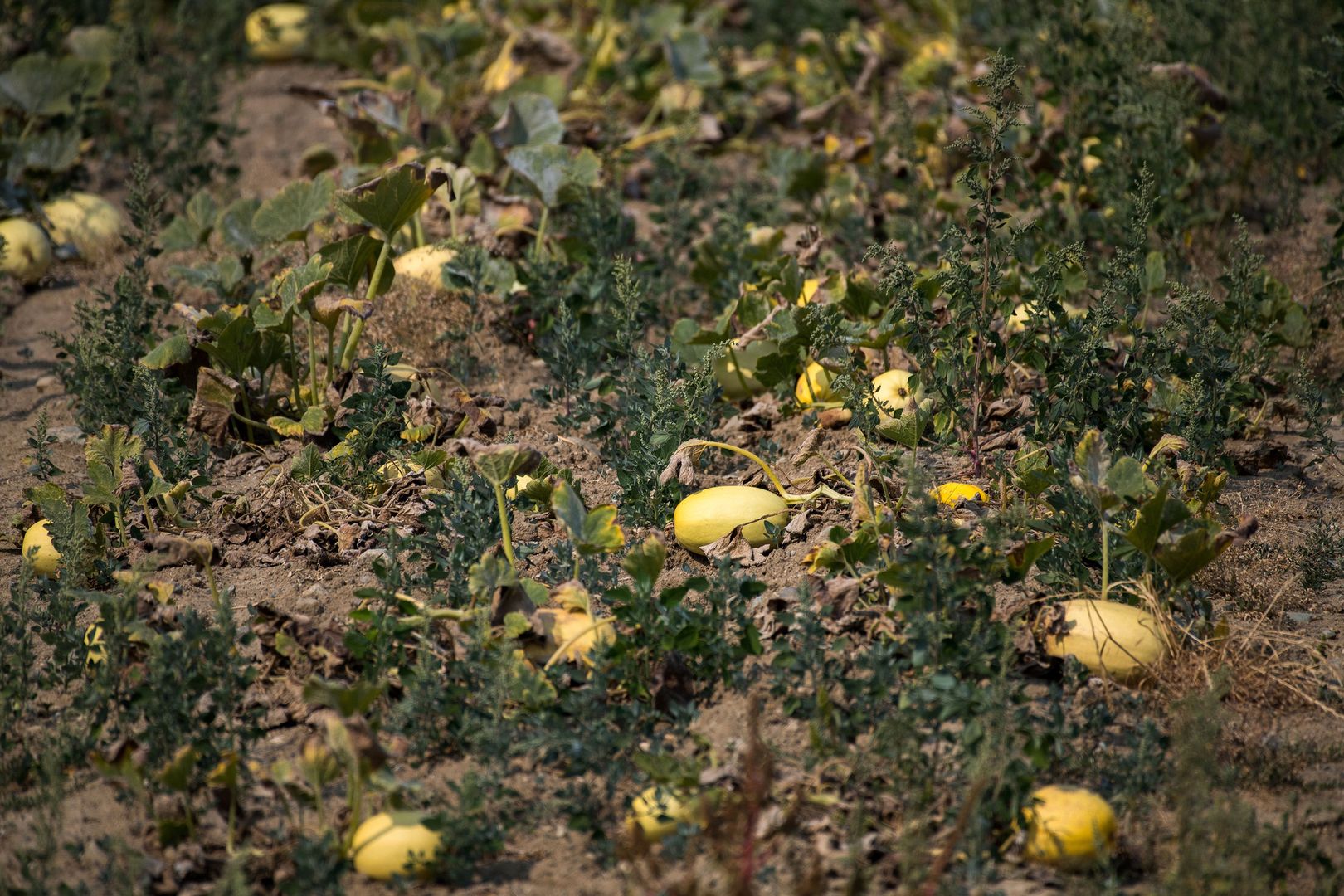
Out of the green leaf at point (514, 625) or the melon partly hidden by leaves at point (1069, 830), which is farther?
the green leaf at point (514, 625)

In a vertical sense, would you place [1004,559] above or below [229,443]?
above

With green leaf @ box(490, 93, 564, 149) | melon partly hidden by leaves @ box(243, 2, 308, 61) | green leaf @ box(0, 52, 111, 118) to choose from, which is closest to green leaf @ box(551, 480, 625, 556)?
green leaf @ box(490, 93, 564, 149)

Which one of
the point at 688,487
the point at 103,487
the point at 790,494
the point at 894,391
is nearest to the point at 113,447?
the point at 103,487

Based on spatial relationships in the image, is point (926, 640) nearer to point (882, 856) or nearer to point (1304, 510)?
point (882, 856)

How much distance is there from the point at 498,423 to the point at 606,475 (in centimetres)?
48

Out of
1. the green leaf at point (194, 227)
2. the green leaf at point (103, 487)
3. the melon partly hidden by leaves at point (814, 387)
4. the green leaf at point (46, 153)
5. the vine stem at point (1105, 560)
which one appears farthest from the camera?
the green leaf at point (46, 153)

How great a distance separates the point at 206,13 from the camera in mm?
7141

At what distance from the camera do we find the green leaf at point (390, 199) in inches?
152

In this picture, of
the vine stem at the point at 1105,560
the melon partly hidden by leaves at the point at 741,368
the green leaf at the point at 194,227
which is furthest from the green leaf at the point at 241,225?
the vine stem at the point at 1105,560

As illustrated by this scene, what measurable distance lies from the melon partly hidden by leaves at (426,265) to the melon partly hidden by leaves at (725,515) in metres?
1.62

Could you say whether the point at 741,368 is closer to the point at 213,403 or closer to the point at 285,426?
the point at 285,426

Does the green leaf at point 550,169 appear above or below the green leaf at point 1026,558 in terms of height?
below

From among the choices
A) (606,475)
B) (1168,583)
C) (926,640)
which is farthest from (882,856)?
(606,475)

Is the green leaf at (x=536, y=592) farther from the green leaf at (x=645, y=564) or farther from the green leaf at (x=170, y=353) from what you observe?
the green leaf at (x=170, y=353)
